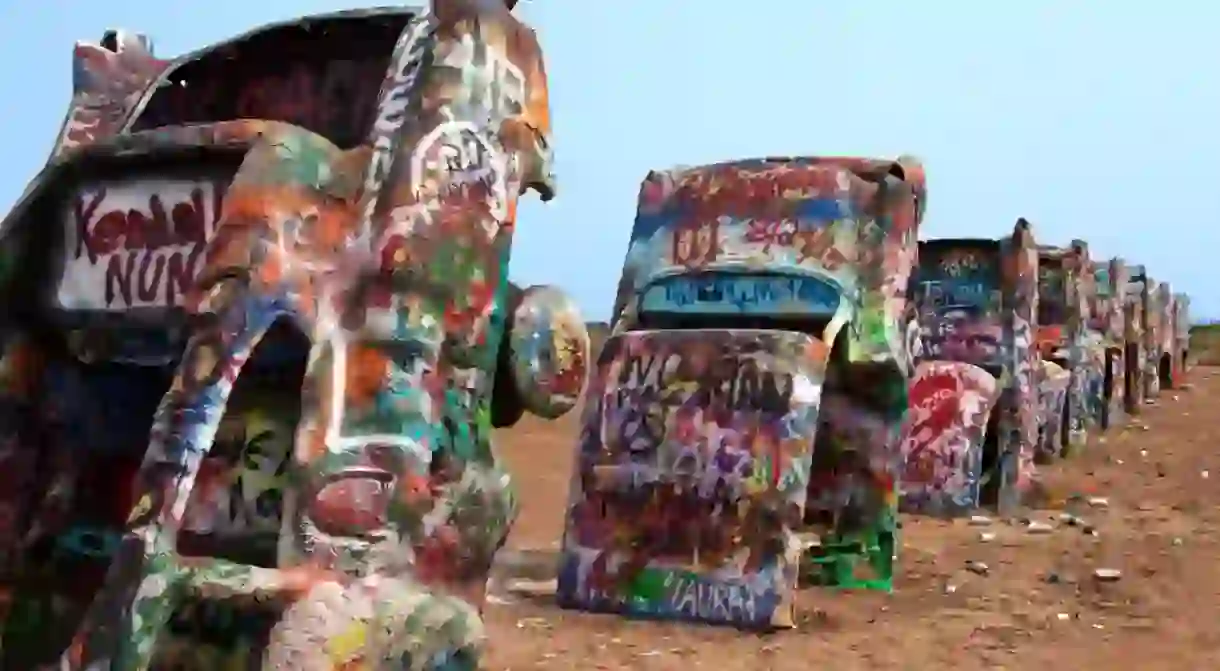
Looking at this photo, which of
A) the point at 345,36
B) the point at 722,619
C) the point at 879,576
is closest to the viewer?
the point at 345,36

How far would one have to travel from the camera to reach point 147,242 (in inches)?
140

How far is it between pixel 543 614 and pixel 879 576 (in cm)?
195

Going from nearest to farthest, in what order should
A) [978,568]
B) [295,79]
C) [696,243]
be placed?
1. [295,79]
2. [696,243]
3. [978,568]

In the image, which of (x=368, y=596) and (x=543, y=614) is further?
(x=543, y=614)

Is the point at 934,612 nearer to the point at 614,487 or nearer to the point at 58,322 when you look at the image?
the point at 614,487

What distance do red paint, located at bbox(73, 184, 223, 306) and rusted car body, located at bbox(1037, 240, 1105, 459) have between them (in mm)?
11309

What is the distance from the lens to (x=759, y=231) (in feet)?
25.1

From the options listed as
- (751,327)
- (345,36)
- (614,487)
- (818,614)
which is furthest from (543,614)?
(345,36)

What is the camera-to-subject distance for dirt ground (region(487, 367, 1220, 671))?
625 cm

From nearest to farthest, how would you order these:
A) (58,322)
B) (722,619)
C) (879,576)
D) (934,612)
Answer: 1. (58,322)
2. (722,619)
3. (934,612)
4. (879,576)

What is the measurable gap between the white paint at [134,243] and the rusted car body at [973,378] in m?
7.74

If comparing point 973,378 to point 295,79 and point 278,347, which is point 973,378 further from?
point 278,347

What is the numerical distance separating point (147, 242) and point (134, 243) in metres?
0.04

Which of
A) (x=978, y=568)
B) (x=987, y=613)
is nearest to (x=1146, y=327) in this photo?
(x=978, y=568)
